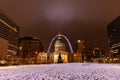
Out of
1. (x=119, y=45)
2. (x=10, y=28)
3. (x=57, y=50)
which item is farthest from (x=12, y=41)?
(x=119, y=45)

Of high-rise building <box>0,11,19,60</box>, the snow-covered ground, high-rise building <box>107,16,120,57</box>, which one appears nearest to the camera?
the snow-covered ground

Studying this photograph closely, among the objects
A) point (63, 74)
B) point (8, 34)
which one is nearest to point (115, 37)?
point (8, 34)

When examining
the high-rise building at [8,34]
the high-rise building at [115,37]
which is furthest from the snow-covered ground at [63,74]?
the high-rise building at [115,37]

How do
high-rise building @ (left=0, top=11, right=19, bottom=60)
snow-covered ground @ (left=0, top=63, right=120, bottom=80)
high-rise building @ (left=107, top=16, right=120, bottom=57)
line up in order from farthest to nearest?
high-rise building @ (left=107, top=16, right=120, bottom=57) → high-rise building @ (left=0, top=11, right=19, bottom=60) → snow-covered ground @ (left=0, top=63, right=120, bottom=80)

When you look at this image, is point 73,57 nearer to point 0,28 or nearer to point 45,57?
point 45,57

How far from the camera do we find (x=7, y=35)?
16400 cm

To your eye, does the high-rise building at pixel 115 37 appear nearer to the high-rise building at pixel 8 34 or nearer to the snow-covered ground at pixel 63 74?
the high-rise building at pixel 8 34

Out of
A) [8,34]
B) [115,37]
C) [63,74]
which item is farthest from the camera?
[115,37]

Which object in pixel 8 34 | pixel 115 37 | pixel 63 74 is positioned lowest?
pixel 63 74

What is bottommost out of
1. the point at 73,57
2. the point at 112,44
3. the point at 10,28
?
the point at 73,57

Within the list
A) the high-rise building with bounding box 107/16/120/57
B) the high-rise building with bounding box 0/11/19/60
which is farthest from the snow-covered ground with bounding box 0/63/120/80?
the high-rise building with bounding box 107/16/120/57

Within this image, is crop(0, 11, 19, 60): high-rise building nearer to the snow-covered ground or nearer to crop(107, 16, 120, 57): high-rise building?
the snow-covered ground

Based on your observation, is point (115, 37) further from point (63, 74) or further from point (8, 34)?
point (63, 74)

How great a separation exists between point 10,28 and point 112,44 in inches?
4458
